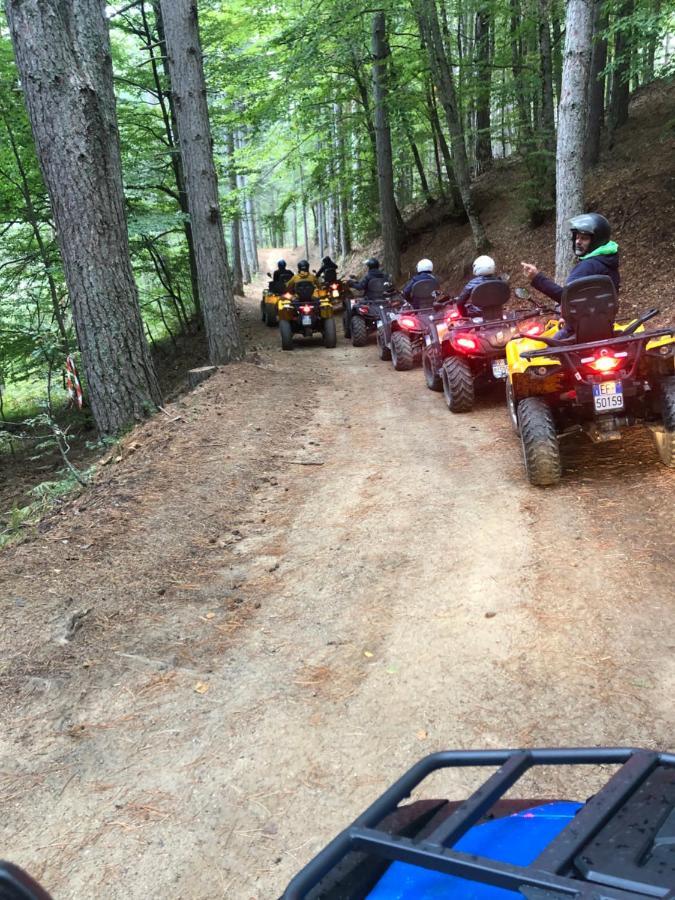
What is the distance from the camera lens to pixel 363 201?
21.1 m

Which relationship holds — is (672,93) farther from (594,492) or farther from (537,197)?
(594,492)

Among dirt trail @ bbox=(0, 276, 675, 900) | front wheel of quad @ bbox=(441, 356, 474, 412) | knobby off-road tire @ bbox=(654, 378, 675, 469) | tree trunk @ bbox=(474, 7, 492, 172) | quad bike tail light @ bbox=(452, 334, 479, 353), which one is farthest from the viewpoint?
tree trunk @ bbox=(474, 7, 492, 172)

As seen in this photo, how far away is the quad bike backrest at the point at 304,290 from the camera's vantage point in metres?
13.9

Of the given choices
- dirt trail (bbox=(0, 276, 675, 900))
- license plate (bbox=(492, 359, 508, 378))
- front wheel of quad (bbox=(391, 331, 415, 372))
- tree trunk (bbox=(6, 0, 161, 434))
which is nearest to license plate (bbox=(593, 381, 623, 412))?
dirt trail (bbox=(0, 276, 675, 900))

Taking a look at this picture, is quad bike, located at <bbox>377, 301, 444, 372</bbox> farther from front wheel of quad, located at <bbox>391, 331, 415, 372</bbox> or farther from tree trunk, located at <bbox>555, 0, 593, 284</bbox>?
tree trunk, located at <bbox>555, 0, 593, 284</bbox>

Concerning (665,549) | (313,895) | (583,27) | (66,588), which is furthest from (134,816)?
(583,27)

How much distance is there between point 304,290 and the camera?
1397 cm

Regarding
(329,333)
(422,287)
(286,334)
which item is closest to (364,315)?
(329,333)

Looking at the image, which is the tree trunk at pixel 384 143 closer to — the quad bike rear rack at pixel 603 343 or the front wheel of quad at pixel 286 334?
the front wheel of quad at pixel 286 334

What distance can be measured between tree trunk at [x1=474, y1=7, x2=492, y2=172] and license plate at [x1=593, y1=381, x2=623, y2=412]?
11.0 metres

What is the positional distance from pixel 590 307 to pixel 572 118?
473 centimetres

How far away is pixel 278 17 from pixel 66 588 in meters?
15.8

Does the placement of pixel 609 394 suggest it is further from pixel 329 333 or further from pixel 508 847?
pixel 329 333

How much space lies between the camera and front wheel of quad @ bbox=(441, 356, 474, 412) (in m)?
7.51
